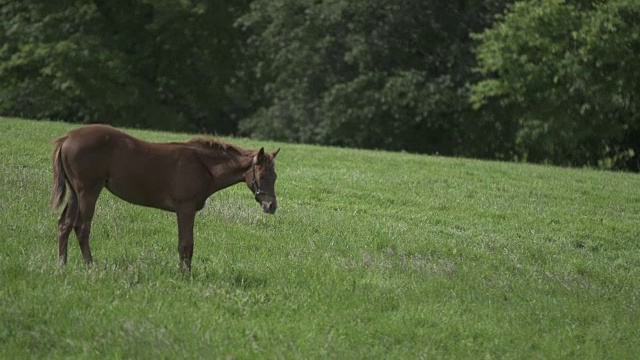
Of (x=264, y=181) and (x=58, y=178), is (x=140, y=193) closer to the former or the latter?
(x=58, y=178)

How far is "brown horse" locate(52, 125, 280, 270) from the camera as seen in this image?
11016 millimetres

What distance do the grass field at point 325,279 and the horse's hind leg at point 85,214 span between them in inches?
6.5

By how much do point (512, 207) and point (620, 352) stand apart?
453 inches

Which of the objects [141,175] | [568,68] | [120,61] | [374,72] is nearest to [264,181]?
[141,175]

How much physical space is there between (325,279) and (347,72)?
34299 mm

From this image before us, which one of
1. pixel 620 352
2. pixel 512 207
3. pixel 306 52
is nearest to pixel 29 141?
pixel 512 207

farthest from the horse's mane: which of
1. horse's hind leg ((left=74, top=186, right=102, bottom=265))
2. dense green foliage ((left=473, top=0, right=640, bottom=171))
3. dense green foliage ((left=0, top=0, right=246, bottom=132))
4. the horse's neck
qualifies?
dense green foliage ((left=0, top=0, right=246, bottom=132))

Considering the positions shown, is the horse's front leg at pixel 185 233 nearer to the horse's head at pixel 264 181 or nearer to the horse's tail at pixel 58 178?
the horse's head at pixel 264 181

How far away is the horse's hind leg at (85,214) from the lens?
11008 millimetres

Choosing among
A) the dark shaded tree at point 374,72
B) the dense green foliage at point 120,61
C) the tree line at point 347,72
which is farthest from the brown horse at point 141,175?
the dense green foliage at point 120,61

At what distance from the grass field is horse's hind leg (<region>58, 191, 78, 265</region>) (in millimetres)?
197

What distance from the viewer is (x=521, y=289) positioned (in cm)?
1280

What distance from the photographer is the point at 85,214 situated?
36.2 feet

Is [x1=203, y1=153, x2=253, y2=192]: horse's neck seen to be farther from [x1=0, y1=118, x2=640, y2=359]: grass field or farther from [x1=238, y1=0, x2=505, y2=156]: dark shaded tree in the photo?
[x1=238, y1=0, x2=505, y2=156]: dark shaded tree
